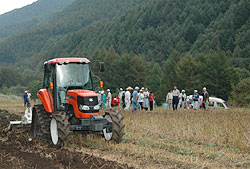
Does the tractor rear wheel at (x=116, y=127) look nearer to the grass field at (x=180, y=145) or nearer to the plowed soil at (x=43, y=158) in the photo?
the grass field at (x=180, y=145)

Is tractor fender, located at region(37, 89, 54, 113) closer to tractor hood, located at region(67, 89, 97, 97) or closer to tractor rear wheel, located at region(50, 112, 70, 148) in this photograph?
tractor hood, located at region(67, 89, 97, 97)

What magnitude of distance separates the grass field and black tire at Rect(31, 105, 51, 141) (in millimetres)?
845

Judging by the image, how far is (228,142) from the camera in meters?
10.0

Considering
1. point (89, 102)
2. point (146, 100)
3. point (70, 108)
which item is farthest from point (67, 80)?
point (146, 100)

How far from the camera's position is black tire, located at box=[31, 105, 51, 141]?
33.7ft

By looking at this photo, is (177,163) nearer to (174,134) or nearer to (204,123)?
(174,134)

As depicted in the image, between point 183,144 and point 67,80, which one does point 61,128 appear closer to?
point 67,80

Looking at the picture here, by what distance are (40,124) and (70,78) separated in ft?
5.19

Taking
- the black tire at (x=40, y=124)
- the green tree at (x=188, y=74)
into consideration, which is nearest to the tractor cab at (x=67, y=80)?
the black tire at (x=40, y=124)

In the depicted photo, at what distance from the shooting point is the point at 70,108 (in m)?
10.2

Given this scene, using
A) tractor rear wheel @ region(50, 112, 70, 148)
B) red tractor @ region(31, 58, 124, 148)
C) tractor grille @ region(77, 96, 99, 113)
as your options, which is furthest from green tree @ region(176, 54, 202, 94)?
tractor rear wheel @ region(50, 112, 70, 148)

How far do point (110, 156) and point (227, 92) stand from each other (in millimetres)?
55308

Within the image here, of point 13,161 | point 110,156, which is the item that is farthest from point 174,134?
point 13,161

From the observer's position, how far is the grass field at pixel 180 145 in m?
7.79
